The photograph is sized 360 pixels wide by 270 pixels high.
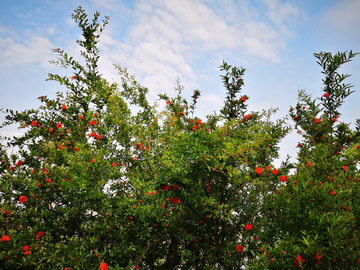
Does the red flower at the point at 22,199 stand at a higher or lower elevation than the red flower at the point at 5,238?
higher

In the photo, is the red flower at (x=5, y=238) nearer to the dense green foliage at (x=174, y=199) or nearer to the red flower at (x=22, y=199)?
the dense green foliage at (x=174, y=199)

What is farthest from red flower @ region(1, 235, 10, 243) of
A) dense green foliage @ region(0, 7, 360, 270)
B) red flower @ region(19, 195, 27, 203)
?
red flower @ region(19, 195, 27, 203)

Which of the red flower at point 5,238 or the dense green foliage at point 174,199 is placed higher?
the dense green foliage at point 174,199

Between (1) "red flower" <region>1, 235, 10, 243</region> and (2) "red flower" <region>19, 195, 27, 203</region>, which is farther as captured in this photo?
(2) "red flower" <region>19, 195, 27, 203</region>

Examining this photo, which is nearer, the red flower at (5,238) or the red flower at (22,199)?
the red flower at (5,238)

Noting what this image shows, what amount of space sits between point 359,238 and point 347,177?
3.85 ft

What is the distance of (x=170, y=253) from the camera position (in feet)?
15.8

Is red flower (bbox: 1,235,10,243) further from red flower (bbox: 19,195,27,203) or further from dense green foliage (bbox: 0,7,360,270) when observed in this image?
red flower (bbox: 19,195,27,203)

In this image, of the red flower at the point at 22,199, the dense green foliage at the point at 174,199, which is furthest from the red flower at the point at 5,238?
the red flower at the point at 22,199

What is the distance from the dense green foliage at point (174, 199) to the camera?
8.79 feet

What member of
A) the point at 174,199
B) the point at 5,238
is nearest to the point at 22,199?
the point at 5,238

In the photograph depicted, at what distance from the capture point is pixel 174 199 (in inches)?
134

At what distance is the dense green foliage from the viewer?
2680mm

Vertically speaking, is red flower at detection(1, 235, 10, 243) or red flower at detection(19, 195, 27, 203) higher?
red flower at detection(19, 195, 27, 203)
